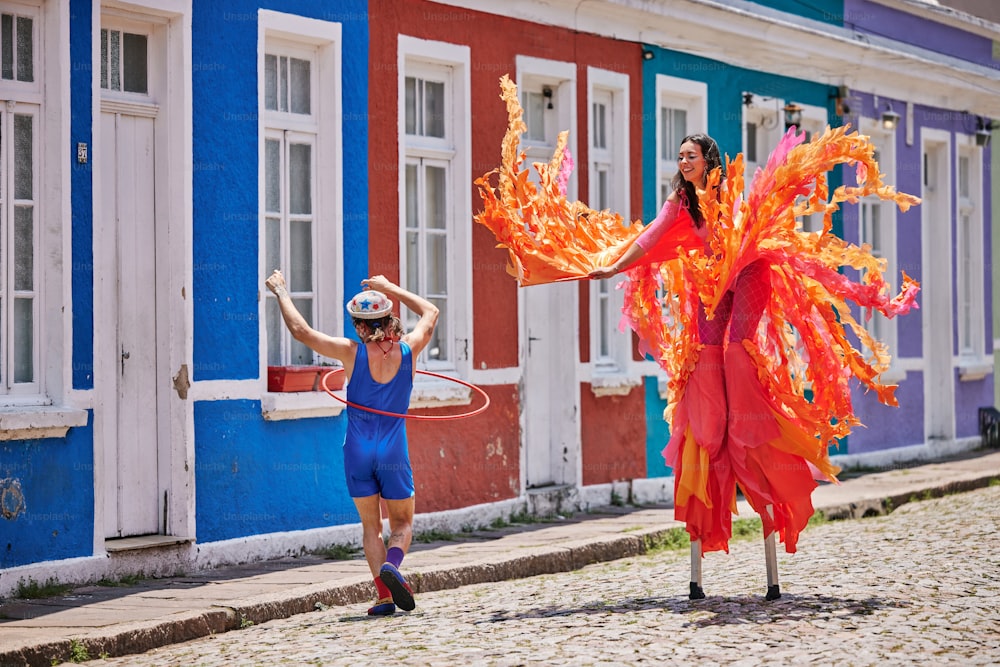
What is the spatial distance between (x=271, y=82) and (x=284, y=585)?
3.60 m

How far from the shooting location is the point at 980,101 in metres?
20.8

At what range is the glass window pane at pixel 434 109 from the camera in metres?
12.8

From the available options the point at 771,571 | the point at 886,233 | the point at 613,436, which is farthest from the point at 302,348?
the point at 886,233

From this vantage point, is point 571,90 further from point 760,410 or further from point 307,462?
point 760,410

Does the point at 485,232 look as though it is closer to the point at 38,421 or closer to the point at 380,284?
the point at 380,284

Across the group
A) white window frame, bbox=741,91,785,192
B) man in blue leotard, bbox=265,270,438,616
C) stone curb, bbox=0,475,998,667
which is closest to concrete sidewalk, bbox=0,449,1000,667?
stone curb, bbox=0,475,998,667

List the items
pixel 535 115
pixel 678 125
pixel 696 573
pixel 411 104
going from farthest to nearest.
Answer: pixel 678 125, pixel 535 115, pixel 411 104, pixel 696 573

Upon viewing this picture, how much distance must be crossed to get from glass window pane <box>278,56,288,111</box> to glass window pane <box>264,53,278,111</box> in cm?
3

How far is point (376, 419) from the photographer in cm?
875

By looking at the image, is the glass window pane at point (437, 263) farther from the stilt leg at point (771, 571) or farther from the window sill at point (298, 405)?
the stilt leg at point (771, 571)

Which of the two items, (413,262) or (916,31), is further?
(916,31)

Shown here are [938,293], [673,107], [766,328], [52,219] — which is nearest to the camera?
[766,328]

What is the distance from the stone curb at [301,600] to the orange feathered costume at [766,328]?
6.81 ft

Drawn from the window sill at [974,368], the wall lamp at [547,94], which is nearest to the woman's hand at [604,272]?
the wall lamp at [547,94]
